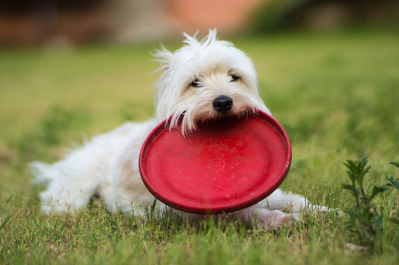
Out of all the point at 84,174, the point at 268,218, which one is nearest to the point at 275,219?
the point at 268,218

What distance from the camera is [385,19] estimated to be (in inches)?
718

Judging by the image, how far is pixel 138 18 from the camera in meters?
23.6

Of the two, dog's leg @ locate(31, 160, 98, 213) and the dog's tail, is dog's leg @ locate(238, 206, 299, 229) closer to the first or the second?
dog's leg @ locate(31, 160, 98, 213)

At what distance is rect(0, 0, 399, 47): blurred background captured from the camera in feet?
68.3

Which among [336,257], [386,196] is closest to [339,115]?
[386,196]

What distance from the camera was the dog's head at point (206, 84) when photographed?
8.64ft

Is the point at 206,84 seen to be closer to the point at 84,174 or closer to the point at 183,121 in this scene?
the point at 183,121

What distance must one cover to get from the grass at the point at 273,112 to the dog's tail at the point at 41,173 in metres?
0.12

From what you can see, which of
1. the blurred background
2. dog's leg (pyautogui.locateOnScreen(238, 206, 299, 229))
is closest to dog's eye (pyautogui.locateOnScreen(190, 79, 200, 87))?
dog's leg (pyautogui.locateOnScreen(238, 206, 299, 229))

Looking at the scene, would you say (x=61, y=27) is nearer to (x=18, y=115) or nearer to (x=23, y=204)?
(x=18, y=115)

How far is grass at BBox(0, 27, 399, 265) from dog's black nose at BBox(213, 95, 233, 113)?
2.66 feet

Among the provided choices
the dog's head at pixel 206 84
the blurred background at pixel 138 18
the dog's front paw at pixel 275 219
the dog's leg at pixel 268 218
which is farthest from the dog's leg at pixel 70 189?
the blurred background at pixel 138 18

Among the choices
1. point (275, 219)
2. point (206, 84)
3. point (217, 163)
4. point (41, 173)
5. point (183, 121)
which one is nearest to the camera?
point (275, 219)

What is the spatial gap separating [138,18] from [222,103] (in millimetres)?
22648
